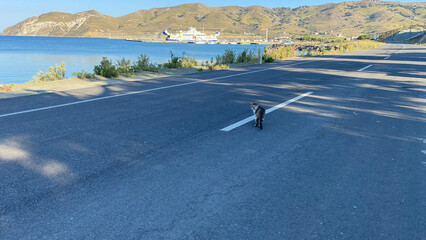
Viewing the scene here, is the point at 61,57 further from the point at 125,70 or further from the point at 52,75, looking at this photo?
the point at 125,70

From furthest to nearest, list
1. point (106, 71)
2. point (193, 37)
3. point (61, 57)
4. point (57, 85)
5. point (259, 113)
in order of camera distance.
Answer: point (193, 37)
point (61, 57)
point (106, 71)
point (57, 85)
point (259, 113)

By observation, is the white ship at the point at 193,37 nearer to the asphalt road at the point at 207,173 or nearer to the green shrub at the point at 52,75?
the green shrub at the point at 52,75

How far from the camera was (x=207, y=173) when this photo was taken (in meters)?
3.98

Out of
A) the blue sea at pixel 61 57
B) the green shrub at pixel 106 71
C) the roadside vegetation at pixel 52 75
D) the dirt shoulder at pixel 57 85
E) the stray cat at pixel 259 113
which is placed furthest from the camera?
the blue sea at pixel 61 57

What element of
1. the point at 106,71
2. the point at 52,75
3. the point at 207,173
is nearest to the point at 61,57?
the point at 52,75

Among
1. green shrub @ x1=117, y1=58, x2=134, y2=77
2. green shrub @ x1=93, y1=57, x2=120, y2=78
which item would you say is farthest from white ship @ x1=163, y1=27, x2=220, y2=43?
green shrub @ x1=93, y1=57, x2=120, y2=78

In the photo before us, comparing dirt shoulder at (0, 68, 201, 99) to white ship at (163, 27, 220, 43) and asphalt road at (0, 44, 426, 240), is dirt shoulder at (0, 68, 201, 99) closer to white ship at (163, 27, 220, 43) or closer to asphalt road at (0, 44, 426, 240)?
asphalt road at (0, 44, 426, 240)

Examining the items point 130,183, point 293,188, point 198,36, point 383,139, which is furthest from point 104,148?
point 198,36

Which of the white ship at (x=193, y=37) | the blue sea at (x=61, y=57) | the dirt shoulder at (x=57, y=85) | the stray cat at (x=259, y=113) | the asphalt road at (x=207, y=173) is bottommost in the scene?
the blue sea at (x=61, y=57)

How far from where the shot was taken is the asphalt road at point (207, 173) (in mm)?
2877

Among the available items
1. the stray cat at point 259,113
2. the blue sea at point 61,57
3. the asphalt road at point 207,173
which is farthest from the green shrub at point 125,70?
the stray cat at point 259,113

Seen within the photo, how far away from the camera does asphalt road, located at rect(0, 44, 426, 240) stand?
2.88 meters

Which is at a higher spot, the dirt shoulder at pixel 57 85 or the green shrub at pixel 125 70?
the green shrub at pixel 125 70

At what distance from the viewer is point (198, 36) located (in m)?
162
